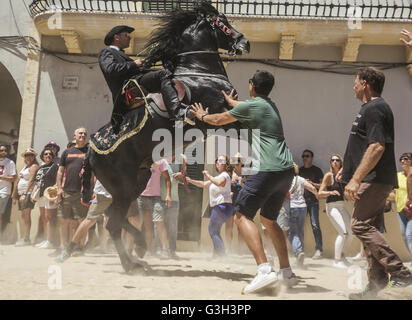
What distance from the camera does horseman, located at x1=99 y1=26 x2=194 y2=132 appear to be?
4.37 metres

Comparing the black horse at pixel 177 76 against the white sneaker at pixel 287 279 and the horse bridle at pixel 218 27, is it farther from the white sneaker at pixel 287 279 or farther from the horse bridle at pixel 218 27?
the white sneaker at pixel 287 279

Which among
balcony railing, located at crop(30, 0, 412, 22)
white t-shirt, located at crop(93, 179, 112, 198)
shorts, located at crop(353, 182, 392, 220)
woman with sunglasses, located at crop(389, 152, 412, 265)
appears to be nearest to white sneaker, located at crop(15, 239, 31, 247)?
white t-shirt, located at crop(93, 179, 112, 198)

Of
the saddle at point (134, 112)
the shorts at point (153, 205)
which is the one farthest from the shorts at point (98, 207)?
the saddle at point (134, 112)

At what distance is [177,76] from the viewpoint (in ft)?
15.2

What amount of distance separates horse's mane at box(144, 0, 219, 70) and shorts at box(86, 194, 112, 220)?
2.54 metres

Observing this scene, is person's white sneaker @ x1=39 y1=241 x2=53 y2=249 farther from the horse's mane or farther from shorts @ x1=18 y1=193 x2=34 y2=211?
the horse's mane

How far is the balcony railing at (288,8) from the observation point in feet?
27.8

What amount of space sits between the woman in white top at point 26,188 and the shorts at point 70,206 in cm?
163

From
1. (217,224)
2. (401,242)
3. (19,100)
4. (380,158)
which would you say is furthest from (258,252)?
(19,100)

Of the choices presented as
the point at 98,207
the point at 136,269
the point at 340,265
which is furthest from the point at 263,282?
the point at 98,207

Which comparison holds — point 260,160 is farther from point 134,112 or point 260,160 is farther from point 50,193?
point 50,193

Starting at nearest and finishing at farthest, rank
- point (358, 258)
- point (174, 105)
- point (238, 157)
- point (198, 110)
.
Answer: point (198, 110) → point (174, 105) → point (238, 157) → point (358, 258)

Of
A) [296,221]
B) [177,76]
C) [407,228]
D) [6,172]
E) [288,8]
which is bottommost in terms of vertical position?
[296,221]

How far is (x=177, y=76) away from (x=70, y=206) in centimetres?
360
